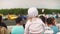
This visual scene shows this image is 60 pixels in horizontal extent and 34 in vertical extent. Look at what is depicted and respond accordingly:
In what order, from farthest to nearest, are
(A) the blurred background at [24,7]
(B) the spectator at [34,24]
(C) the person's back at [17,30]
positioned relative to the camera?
(A) the blurred background at [24,7]
(C) the person's back at [17,30]
(B) the spectator at [34,24]

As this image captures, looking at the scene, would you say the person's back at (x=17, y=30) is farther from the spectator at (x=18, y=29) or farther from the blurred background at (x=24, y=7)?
the blurred background at (x=24, y=7)

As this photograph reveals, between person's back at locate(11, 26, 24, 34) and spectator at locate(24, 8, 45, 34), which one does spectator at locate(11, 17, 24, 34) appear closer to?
person's back at locate(11, 26, 24, 34)

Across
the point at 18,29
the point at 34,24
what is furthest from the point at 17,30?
the point at 34,24

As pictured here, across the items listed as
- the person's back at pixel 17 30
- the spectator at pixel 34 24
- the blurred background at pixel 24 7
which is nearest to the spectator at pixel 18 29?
the person's back at pixel 17 30

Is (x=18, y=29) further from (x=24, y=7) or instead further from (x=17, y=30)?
(x=24, y=7)

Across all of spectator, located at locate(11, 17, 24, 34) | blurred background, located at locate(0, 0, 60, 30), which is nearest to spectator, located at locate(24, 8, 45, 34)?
spectator, located at locate(11, 17, 24, 34)

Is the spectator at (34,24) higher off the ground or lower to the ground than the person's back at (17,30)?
higher

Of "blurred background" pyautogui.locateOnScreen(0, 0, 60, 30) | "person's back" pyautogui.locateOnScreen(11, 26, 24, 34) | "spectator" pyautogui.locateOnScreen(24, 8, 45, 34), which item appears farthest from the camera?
"blurred background" pyautogui.locateOnScreen(0, 0, 60, 30)

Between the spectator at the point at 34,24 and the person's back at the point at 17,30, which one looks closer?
the spectator at the point at 34,24

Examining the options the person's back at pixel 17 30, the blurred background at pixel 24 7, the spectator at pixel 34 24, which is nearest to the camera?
the spectator at pixel 34 24

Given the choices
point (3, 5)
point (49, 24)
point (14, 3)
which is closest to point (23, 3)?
point (14, 3)

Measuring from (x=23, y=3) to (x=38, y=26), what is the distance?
1942 centimetres

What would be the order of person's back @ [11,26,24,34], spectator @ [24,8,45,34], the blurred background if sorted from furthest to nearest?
1. the blurred background
2. person's back @ [11,26,24,34]
3. spectator @ [24,8,45,34]

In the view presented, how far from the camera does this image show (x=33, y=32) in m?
3.75
